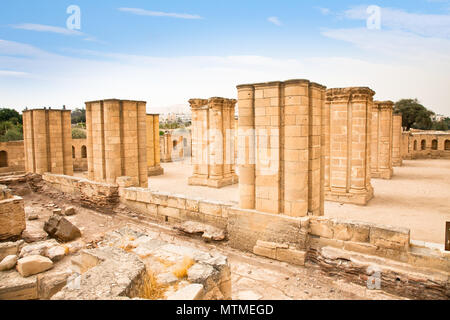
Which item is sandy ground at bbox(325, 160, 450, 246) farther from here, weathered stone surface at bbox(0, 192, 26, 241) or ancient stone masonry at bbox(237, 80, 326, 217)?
weathered stone surface at bbox(0, 192, 26, 241)

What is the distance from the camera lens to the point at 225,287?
4.52m

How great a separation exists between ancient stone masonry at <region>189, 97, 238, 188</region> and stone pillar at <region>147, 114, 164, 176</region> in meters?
3.93

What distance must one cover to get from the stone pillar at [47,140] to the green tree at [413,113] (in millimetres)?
46871

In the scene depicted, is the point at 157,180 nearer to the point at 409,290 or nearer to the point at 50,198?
the point at 50,198

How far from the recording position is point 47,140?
42.4ft

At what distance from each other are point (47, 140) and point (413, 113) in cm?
4830

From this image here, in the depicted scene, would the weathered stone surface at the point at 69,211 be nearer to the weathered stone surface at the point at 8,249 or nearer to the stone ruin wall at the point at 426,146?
the weathered stone surface at the point at 8,249

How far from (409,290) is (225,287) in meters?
3.13

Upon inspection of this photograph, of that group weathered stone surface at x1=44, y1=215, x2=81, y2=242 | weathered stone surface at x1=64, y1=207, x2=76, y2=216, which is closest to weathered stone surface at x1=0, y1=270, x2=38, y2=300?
weathered stone surface at x1=44, y1=215, x2=81, y2=242

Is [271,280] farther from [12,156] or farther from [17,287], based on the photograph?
[12,156]

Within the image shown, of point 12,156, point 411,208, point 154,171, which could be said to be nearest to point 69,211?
point 154,171

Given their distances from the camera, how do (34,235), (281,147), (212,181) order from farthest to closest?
(212,181)
(34,235)
(281,147)
